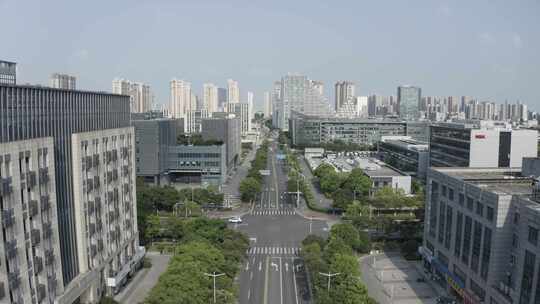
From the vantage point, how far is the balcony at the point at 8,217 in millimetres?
23016

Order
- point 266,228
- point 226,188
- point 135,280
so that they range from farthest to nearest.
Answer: point 226,188 → point 266,228 → point 135,280

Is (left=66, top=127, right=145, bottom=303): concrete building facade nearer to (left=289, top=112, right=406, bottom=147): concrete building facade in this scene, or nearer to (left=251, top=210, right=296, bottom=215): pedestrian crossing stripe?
(left=251, top=210, right=296, bottom=215): pedestrian crossing stripe

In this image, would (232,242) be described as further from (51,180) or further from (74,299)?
(51,180)

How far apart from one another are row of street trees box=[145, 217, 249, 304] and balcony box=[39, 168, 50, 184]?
10502mm

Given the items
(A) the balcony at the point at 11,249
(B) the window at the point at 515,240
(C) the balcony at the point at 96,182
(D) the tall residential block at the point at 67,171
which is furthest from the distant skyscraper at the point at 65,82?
(B) the window at the point at 515,240

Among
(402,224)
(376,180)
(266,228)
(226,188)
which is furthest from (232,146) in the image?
(402,224)

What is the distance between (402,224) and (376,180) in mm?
22863

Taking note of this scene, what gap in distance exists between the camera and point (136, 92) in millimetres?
168500

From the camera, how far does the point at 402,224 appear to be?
2172 inches

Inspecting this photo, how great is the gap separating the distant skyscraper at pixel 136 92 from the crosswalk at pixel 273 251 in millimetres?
112534

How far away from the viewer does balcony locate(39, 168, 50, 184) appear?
26953mm

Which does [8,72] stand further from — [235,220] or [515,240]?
[235,220]

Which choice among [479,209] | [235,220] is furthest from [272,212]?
[479,209]

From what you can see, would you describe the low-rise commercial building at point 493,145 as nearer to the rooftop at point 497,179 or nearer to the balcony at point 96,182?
the rooftop at point 497,179
